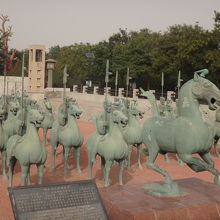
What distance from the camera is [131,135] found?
14.4 metres

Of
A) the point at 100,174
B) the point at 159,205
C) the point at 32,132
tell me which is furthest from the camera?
the point at 100,174

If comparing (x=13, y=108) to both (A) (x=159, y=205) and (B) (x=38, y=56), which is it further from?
(B) (x=38, y=56)

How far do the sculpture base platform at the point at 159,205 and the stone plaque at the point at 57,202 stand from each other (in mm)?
707

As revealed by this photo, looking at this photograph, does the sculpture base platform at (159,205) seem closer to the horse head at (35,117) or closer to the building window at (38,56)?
the horse head at (35,117)

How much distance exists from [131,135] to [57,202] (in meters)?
8.24

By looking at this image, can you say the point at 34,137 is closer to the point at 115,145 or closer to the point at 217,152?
the point at 115,145

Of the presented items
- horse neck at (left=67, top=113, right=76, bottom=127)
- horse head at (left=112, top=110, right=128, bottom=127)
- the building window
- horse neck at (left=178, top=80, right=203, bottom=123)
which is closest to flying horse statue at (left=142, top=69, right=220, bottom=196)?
horse neck at (left=178, top=80, right=203, bottom=123)

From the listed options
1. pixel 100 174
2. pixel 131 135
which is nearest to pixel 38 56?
pixel 131 135

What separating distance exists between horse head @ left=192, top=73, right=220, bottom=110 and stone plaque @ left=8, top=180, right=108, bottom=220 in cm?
262

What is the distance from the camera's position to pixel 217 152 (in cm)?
1798

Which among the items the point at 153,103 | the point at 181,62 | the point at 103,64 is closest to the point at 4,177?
the point at 153,103

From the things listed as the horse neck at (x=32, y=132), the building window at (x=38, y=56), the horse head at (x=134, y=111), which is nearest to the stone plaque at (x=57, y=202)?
the horse neck at (x=32, y=132)

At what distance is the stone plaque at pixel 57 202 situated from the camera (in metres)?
6.12

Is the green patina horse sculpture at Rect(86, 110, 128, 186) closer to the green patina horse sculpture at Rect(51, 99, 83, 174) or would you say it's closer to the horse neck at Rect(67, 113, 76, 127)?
the green patina horse sculpture at Rect(51, 99, 83, 174)
